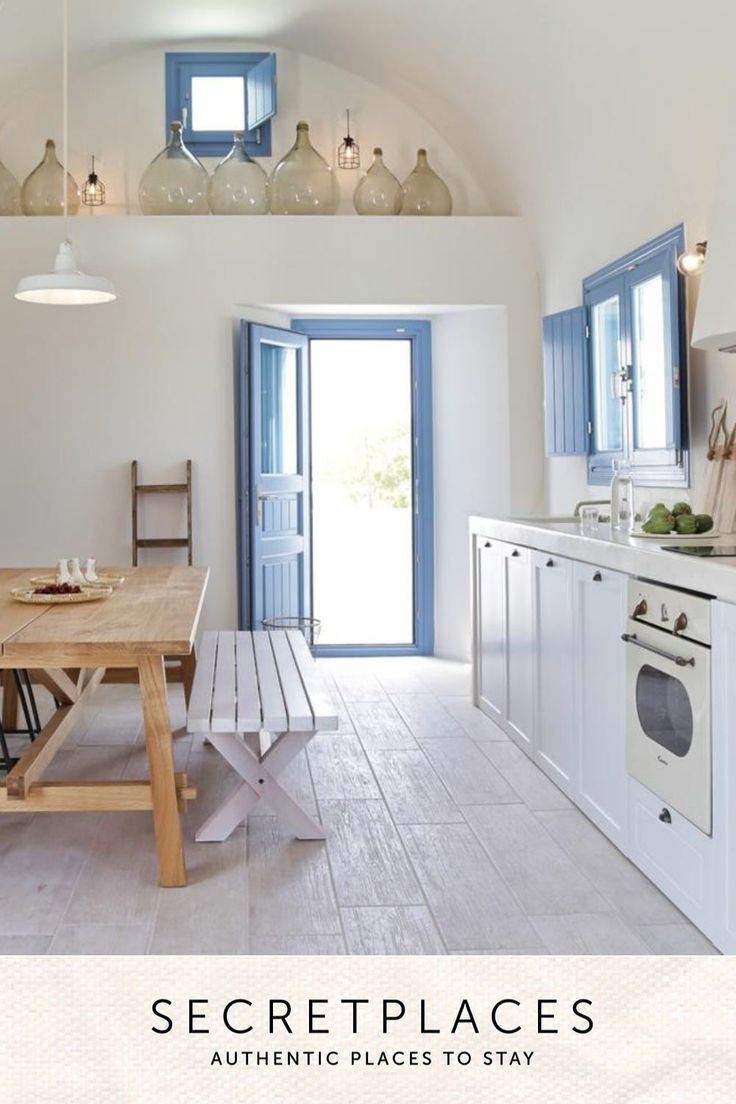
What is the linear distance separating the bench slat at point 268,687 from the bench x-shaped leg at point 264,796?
136mm

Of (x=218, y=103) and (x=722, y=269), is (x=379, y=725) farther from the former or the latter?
(x=218, y=103)

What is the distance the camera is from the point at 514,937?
2.67 metres

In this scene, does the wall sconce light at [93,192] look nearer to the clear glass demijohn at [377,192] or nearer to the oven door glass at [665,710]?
the clear glass demijohn at [377,192]

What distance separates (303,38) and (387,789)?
456 cm

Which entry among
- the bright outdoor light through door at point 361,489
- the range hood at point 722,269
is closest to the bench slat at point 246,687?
the range hood at point 722,269

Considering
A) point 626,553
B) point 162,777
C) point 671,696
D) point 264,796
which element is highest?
point 626,553

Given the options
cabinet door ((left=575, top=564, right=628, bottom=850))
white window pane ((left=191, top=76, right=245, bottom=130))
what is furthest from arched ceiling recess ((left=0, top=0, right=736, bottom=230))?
cabinet door ((left=575, top=564, right=628, bottom=850))

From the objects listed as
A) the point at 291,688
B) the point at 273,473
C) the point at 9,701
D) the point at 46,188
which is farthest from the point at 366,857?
the point at 46,188

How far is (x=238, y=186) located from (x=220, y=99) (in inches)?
26.0

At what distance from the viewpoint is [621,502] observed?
4.15 metres

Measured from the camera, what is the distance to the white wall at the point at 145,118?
6578 millimetres

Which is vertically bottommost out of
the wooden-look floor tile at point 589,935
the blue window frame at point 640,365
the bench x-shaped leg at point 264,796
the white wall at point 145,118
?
the wooden-look floor tile at point 589,935

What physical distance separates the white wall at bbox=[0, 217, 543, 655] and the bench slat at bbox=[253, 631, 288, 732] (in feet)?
6.81
